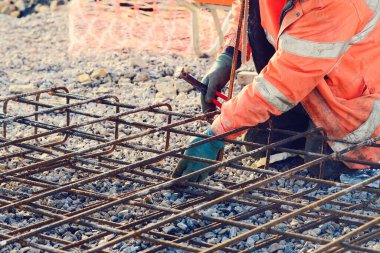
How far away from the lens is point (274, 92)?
411cm

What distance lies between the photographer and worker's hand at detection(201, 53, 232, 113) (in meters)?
4.90

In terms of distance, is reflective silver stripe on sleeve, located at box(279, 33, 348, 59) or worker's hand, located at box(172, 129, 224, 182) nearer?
reflective silver stripe on sleeve, located at box(279, 33, 348, 59)

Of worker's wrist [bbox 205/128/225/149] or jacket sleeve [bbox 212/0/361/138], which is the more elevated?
jacket sleeve [bbox 212/0/361/138]

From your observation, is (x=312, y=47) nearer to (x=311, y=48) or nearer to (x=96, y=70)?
(x=311, y=48)

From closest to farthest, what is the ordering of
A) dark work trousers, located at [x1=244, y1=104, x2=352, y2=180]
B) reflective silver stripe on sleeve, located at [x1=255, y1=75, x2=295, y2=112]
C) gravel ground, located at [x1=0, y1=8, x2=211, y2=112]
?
reflective silver stripe on sleeve, located at [x1=255, y1=75, x2=295, y2=112] < dark work trousers, located at [x1=244, y1=104, x2=352, y2=180] < gravel ground, located at [x1=0, y1=8, x2=211, y2=112]

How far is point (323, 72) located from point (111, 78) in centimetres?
313

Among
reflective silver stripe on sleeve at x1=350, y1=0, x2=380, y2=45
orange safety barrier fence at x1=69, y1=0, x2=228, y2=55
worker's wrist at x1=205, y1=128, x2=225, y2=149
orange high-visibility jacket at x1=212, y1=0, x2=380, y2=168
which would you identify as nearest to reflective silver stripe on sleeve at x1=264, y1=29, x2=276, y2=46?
orange high-visibility jacket at x1=212, y1=0, x2=380, y2=168

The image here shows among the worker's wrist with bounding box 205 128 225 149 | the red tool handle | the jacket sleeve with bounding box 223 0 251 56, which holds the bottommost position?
the worker's wrist with bounding box 205 128 225 149

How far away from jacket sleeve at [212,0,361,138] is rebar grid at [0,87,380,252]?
0.69 ft

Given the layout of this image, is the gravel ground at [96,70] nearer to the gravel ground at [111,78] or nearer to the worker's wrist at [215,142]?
the gravel ground at [111,78]

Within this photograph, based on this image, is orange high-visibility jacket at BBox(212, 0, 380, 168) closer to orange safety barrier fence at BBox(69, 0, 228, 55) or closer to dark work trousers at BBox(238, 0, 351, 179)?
dark work trousers at BBox(238, 0, 351, 179)

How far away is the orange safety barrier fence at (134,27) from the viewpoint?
807 cm

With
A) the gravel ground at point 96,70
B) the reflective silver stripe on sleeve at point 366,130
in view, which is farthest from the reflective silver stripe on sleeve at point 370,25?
the gravel ground at point 96,70

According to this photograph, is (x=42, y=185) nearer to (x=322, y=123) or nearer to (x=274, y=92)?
(x=274, y=92)
